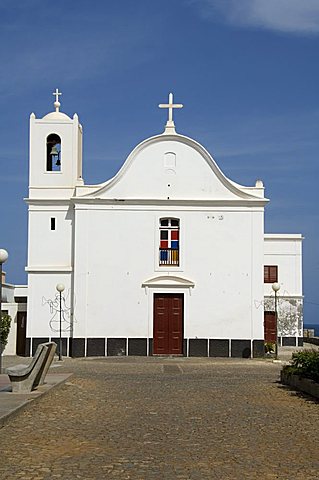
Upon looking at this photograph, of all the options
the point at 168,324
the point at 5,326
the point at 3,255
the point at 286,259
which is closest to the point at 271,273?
the point at 286,259

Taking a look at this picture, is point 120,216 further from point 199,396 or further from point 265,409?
point 265,409

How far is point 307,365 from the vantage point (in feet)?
56.7

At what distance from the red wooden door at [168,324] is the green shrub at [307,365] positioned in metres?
12.1

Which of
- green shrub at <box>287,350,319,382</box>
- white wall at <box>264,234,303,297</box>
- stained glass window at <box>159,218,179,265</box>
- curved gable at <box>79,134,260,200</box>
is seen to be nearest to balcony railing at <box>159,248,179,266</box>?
stained glass window at <box>159,218,179,265</box>

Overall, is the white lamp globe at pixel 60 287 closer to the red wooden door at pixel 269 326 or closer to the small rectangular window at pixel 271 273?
the red wooden door at pixel 269 326

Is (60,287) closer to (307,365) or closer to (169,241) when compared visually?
(169,241)

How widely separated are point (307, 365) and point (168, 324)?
45.7 ft

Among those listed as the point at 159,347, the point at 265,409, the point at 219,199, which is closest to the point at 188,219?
the point at 219,199

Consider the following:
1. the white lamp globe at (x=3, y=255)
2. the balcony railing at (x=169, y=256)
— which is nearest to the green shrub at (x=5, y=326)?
the balcony railing at (x=169, y=256)

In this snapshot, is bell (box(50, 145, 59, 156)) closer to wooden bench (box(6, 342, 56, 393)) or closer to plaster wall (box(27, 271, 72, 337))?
plaster wall (box(27, 271, 72, 337))

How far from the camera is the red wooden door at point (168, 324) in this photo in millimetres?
30844

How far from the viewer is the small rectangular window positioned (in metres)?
40.5

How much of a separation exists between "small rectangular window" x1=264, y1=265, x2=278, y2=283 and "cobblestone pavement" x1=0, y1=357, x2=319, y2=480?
20962 mm

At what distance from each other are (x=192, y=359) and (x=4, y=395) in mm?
14875
